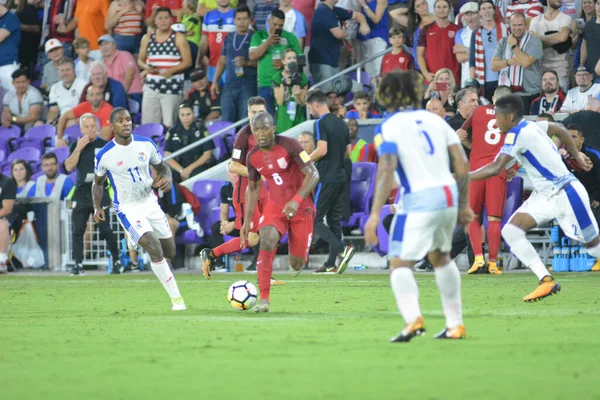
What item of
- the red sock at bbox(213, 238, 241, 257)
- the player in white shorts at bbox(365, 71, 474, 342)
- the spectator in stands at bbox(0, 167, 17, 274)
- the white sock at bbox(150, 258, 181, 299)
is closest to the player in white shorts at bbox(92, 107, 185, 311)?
the white sock at bbox(150, 258, 181, 299)

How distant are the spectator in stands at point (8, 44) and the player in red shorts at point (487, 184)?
12.0m

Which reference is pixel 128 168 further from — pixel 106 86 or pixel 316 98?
pixel 106 86

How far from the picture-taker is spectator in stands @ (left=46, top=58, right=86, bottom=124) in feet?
76.4

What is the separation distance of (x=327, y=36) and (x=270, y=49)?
4.05 feet

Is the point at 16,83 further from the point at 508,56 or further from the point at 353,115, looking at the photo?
the point at 508,56

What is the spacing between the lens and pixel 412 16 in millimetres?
20594

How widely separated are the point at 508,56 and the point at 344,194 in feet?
11.8

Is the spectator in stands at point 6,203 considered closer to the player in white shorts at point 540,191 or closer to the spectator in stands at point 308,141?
the spectator in stands at point 308,141

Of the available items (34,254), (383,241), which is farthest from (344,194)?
(34,254)

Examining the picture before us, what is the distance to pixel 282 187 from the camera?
12.0 m

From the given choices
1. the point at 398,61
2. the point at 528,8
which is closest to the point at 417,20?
the point at 398,61

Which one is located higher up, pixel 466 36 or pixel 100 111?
pixel 466 36

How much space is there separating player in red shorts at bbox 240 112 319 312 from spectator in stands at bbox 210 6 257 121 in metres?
8.86

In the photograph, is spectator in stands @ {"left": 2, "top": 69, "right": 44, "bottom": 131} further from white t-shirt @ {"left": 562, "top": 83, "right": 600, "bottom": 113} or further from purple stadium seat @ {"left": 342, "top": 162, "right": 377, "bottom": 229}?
white t-shirt @ {"left": 562, "top": 83, "right": 600, "bottom": 113}
